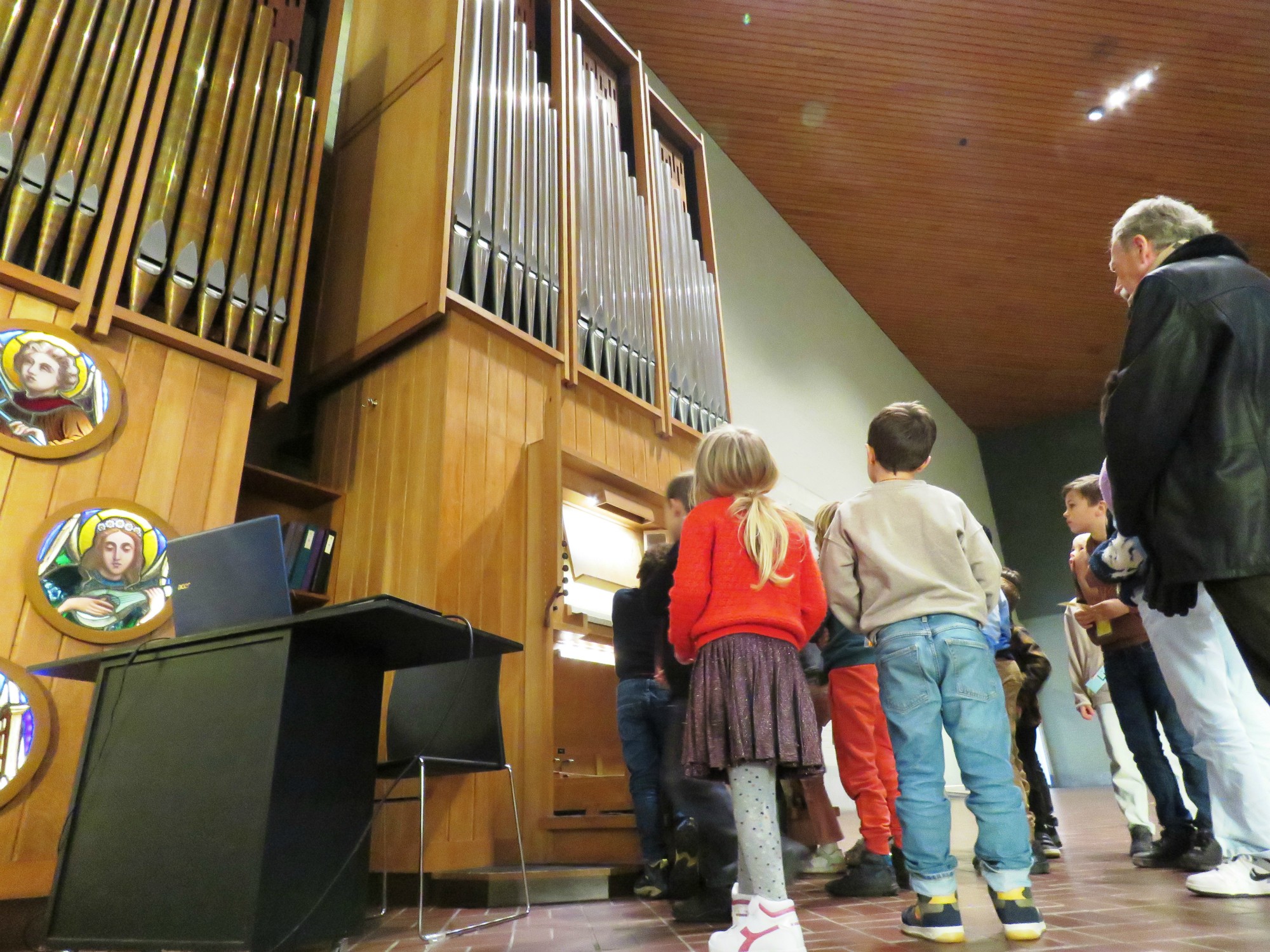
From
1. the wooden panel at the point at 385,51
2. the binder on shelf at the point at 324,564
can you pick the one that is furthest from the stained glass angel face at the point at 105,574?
the wooden panel at the point at 385,51

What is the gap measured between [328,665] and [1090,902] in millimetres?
1950

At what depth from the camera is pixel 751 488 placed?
2.12 metres

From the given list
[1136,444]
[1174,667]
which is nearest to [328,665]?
[1136,444]

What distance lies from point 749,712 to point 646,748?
99cm

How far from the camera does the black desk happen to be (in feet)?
5.36

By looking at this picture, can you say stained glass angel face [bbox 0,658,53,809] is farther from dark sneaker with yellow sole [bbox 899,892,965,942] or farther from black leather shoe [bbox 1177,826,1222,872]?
black leather shoe [bbox 1177,826,1222,872]

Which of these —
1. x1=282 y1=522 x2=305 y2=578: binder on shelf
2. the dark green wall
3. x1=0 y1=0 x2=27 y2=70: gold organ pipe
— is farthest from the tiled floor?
the dark green wall

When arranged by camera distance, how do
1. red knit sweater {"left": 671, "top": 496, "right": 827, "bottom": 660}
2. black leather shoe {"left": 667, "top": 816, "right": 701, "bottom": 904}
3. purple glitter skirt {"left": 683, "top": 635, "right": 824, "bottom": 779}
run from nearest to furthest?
1. purple glitter skirt {"left": 683, "top": 635, "right": 824, "bottom": 779}
2. red knit sweater {"left": 671, "top": 496, "right": 827, "bottom": 660}
3. black leather shoe {"left": 667, "top": 816, "right": 701, "bottom": 904}

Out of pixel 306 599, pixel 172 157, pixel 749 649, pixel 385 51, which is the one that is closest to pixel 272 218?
pixel 172 157

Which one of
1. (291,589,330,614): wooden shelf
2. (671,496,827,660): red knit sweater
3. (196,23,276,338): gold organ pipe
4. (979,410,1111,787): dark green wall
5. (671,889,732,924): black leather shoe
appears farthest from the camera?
(979,410,1111,787): dark green wall

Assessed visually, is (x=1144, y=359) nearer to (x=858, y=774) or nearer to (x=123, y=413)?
(x=858, y=774)

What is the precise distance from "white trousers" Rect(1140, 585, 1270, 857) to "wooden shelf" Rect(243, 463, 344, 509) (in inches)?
126

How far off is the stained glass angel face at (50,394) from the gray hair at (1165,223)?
3.22 m

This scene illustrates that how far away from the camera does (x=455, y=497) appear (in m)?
3.53
